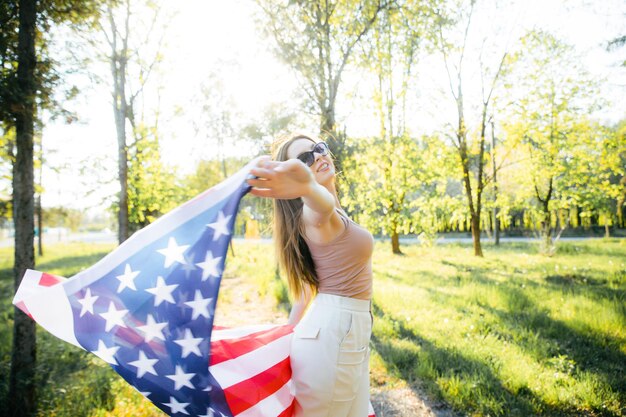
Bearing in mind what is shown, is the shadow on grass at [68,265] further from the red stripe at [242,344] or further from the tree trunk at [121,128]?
the red stripe at [242,344]

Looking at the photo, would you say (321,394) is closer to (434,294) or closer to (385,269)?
(434,294)

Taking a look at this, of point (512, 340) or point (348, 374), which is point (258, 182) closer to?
point (348, 374)

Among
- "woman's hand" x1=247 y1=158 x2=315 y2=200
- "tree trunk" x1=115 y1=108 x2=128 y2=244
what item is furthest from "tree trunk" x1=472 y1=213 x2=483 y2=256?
"woman's hand" x1=247 y1=158 x2=315 y2=200

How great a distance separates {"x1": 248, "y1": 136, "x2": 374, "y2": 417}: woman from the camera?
1517 mm

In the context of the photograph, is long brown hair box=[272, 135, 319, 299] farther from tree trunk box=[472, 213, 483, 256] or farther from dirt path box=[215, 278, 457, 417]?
tree trunk box=[472, 213, 483, 256]

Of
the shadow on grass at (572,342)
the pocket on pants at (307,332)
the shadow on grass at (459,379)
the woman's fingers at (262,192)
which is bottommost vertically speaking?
the shadow on grass at (459,379)

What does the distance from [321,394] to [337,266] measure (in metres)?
→ 0.57

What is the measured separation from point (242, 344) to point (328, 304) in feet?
1.66

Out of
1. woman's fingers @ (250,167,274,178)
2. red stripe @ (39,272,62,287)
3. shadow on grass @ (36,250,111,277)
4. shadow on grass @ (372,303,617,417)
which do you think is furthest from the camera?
shadow on grass @ (36,250,111,277)

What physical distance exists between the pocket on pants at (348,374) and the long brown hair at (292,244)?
40 centimetres

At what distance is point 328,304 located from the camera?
1.64m

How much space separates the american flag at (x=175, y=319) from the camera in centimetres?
144

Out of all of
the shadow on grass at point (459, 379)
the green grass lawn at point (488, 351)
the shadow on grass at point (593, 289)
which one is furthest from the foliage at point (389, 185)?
the shadow on grass at point (459, 379)

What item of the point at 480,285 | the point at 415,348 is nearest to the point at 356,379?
the point at 415,348
